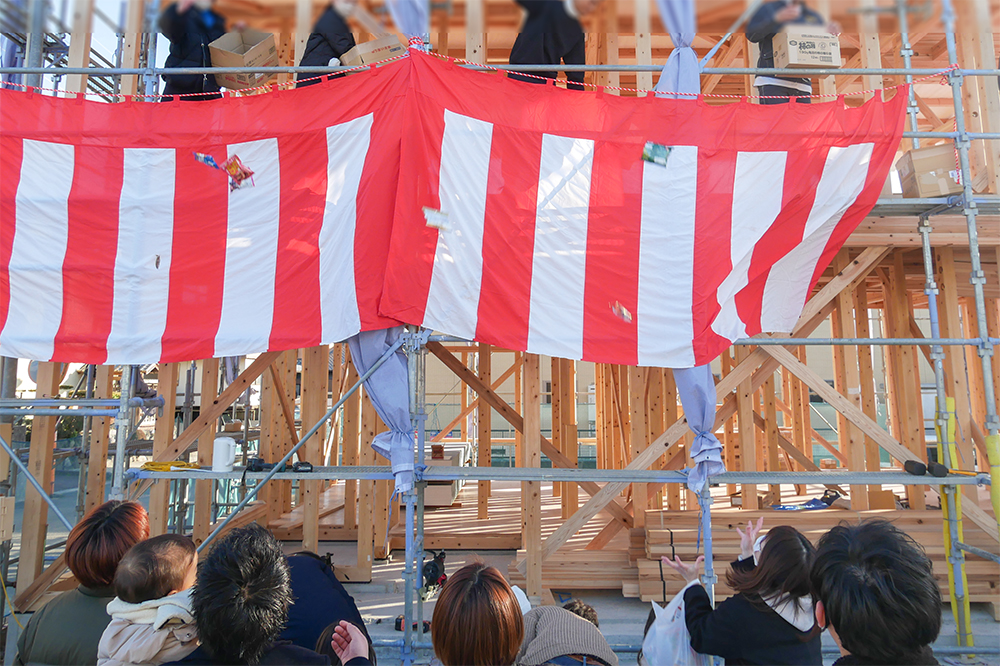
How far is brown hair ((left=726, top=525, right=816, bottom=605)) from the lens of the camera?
2.13 meters

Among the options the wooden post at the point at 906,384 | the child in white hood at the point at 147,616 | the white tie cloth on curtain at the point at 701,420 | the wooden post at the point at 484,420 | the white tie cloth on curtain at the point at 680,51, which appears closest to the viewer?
the child in white hood at the point at 147,616

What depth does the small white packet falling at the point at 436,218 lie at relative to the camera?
13.5ft

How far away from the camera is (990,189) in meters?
5.25

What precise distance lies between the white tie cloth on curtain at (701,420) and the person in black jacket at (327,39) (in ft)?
12.6

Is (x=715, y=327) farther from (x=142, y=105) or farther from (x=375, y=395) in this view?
(x=142, y=105)

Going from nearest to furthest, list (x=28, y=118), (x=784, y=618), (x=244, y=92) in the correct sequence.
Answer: (x=784, y=618), (x=28, y=118), (x=244, y=92)

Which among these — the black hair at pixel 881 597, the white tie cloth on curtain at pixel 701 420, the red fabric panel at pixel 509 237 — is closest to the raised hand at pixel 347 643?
the black hair at pixel 881 597

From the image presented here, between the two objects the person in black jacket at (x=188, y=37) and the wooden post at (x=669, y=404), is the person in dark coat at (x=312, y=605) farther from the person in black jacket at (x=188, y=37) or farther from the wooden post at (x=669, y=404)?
the wooden post at (x=669, y=404)

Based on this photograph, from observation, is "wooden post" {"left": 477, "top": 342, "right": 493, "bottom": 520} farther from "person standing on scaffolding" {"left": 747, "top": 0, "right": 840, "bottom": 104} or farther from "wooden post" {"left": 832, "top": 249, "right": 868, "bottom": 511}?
"person standing on scaffolding" {"left": 747, "top": 0, "right": 840, "bottom": 104}

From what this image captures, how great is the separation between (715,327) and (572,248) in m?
1.15

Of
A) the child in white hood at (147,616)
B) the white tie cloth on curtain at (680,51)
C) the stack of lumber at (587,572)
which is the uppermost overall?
the white tie cloth on curtain at (680,51)

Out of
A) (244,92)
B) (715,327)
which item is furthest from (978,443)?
(244,92)

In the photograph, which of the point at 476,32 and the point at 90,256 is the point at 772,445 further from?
the point at 90,256

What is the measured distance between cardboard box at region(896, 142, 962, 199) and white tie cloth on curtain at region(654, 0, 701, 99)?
6.58 ft
